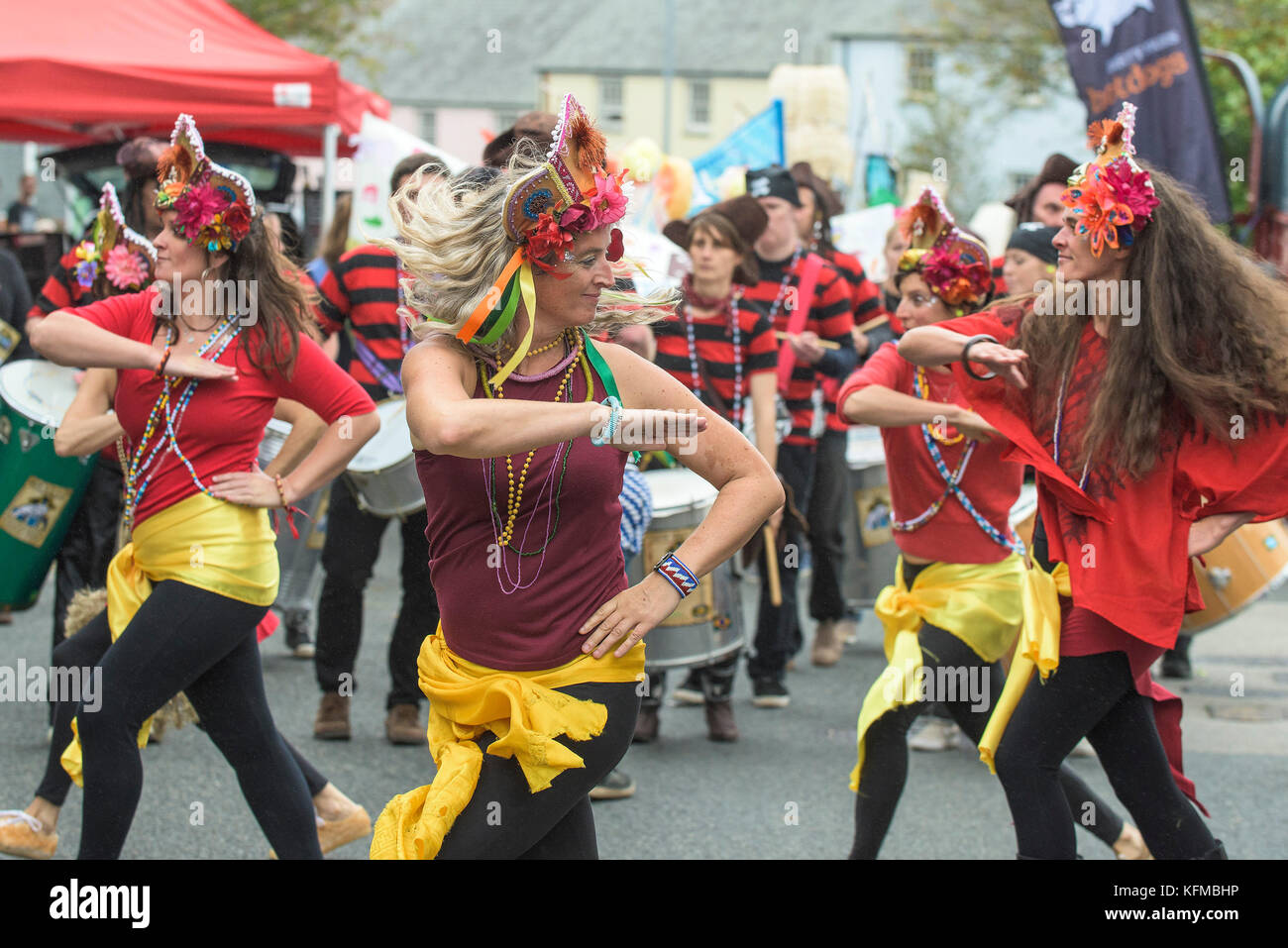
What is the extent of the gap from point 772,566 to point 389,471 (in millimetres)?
1964

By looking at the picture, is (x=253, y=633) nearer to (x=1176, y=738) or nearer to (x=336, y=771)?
(x=336, y=771)

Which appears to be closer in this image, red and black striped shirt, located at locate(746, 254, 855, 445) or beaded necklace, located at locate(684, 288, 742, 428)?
beaded necklace, located at locate(684, 288, 742, 428)

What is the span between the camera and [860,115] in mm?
17406

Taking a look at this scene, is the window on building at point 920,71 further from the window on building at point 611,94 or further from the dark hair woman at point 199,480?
the dark hair woman at point 199,480

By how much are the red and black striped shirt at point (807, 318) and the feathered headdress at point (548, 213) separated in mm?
4030

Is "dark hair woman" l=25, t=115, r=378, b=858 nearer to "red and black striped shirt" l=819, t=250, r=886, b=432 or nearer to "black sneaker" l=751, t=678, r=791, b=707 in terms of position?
"black sneaker" l=751, t=678, r=791, b=707

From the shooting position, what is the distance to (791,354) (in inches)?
267

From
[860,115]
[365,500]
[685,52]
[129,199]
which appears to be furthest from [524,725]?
[685,52]

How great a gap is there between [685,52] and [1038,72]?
71.5 ft

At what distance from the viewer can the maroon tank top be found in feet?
9.16

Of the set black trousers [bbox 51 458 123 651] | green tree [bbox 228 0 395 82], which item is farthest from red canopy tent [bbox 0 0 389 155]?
green tree [bbox 228 0 395 82]

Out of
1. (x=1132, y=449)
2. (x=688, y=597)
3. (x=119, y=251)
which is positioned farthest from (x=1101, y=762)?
(x=119, y=251)

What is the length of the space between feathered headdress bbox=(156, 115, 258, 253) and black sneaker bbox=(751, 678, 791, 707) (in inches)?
139

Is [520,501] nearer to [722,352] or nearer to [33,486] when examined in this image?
[33,486]
